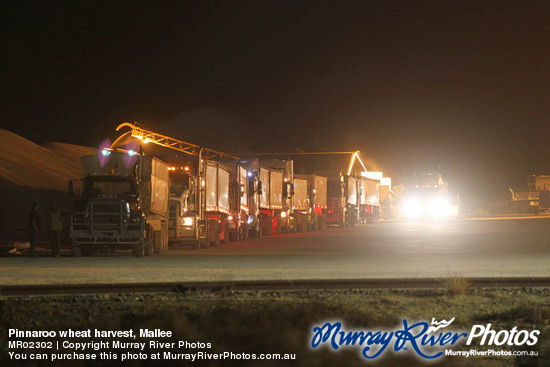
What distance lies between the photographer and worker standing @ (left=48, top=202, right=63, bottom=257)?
27719mm

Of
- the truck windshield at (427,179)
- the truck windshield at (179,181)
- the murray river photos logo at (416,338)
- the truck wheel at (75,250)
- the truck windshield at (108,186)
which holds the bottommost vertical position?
the murray river photos logo at (416,338)

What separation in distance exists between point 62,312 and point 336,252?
58.3ft

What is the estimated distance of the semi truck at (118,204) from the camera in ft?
90.2

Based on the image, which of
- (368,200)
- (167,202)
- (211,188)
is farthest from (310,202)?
(167,202)

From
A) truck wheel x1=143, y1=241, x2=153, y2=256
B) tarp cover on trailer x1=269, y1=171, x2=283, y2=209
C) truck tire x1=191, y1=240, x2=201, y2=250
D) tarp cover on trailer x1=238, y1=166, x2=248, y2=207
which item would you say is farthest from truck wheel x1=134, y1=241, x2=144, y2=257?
tarp cover on trailer x1=269, y1=171, x2=283, y2=209

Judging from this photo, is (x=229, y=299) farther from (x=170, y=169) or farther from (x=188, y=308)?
(x=170, y=169)

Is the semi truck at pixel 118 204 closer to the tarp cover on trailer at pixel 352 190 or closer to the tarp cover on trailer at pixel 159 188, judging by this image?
the tarp cover on trailer at pixel 159 188

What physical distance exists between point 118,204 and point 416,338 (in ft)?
60.1

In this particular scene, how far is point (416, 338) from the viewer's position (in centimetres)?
1075

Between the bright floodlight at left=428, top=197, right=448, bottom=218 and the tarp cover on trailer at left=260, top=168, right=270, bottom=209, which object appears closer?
the tarp cover on trailer at left=260, top=168, right=270, bottom=209

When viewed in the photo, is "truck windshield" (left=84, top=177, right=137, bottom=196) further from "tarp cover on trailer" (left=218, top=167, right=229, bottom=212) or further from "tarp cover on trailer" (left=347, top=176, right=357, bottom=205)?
"tarp cover on trailer" (left=347, top=176, right=357, bottom=205)

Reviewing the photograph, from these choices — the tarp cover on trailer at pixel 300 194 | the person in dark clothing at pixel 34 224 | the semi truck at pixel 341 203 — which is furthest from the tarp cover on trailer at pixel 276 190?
the person in dark clothing at pixel 34 224

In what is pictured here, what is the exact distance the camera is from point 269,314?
11914 millimetres

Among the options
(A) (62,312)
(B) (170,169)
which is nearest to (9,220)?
(B) (170,169)
